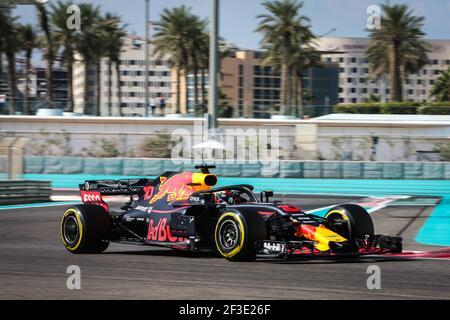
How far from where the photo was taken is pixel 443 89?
90.4 meters

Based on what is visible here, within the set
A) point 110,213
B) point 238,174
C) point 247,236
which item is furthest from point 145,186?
point 238,174

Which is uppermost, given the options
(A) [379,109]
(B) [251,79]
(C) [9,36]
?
(B) [251,79]

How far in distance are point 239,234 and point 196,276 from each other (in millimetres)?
1083

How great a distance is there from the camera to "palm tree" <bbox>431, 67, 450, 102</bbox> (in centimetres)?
8843

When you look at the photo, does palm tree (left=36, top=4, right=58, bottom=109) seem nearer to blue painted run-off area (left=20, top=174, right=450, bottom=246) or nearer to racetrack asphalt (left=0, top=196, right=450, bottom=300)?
blue painted run-off area (left=20, top=174, right=450, bottom=246)

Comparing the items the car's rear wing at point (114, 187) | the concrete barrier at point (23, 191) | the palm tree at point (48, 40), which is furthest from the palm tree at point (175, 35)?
the car's rear wing at point (114, 187)

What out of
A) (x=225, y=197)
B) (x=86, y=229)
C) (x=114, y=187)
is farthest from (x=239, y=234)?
(x=114, y=187)

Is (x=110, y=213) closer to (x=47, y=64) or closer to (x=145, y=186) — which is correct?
(x=145, y=186)

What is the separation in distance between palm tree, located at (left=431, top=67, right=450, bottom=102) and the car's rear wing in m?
78.9

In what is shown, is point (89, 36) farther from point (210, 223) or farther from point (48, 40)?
point (210, 223)

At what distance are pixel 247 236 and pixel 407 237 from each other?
5595mm

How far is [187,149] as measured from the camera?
31.6 m

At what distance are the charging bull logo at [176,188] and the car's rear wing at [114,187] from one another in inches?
20.9

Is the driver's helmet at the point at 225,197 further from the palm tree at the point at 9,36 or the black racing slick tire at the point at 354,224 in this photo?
the palm tree at the point at 9,36
